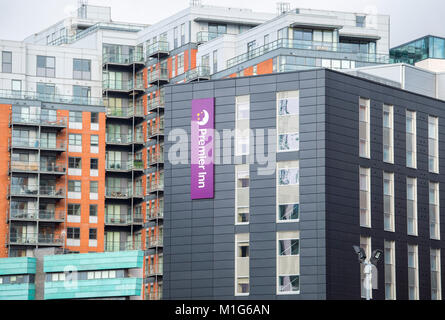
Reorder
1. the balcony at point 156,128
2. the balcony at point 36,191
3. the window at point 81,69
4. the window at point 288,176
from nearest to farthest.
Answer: the window at point 288,176 < the balcony at point 36,191 < the balcony at point 156,128 < the window at point 81,69

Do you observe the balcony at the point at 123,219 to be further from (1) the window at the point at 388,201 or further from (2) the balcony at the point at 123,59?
(1) the window at the point at 388,201

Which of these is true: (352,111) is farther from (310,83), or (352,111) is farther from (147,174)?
(147,174)

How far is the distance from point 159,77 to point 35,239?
32.6m

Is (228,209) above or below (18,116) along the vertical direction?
below

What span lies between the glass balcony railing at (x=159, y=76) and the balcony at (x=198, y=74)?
8762 mm

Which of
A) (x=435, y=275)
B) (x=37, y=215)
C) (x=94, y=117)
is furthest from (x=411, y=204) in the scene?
(x=94, y=117)

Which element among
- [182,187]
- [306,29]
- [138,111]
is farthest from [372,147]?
[138,111]

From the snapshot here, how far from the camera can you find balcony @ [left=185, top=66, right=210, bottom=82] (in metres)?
155

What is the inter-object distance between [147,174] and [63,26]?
4148cm

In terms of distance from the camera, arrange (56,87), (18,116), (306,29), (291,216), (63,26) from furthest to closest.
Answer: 1. (63,26)
2. (56,87)
3. (18,116)
4. (306,29)
5. (291,216)

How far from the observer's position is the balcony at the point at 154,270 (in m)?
151

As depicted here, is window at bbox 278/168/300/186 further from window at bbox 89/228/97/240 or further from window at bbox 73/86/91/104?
window at bbox 73/86/91/104

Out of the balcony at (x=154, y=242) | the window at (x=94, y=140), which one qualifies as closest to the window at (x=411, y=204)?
the balcony at (x=154, y=242)

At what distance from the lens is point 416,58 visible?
179m
